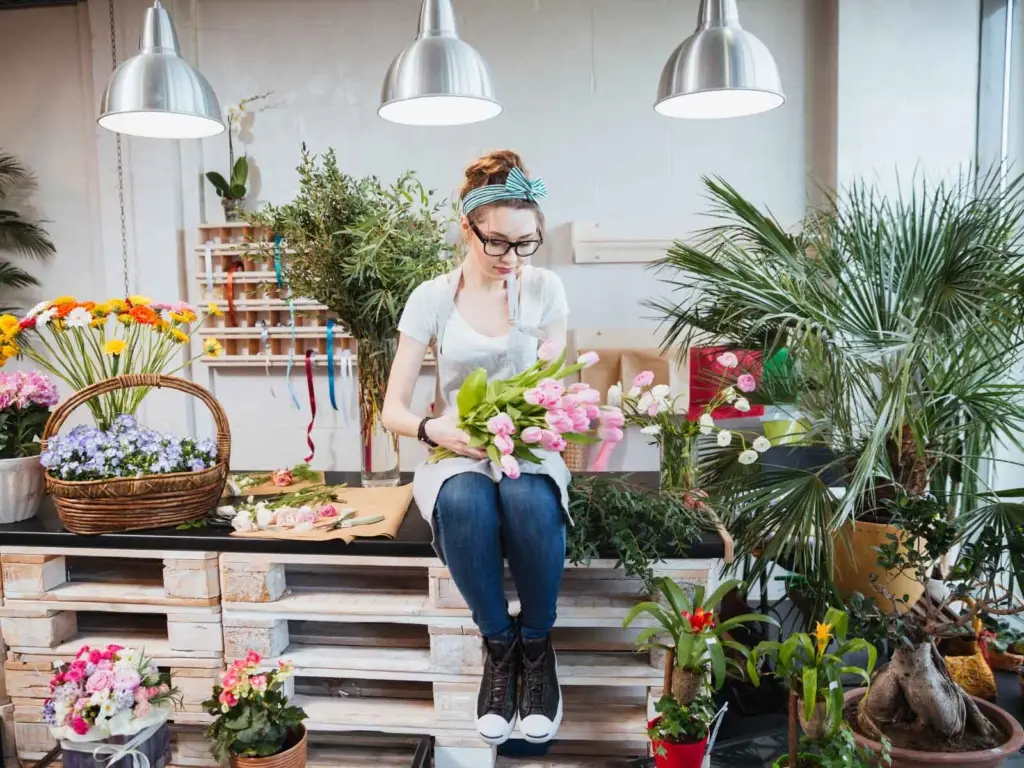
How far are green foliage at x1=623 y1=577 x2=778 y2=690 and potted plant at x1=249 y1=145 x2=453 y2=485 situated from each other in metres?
1.07

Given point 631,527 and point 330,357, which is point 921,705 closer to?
point 631,527

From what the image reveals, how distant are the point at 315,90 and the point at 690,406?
8.01ft

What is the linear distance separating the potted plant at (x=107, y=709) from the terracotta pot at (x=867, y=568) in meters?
1.86

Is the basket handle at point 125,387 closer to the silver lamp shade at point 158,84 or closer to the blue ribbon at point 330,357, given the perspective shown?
the silver lamp shade at point 158,84

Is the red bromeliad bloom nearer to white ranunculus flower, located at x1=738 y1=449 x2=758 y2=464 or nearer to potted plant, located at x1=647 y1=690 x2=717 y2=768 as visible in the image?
potted plant, located at x1=647 y1=690 x2=717 y2=768

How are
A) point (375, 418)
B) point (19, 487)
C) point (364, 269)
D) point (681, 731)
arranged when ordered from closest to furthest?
1. point (681, 731)
2. point (19, 487)
3. point (364, 269)
4. point (375, 418)

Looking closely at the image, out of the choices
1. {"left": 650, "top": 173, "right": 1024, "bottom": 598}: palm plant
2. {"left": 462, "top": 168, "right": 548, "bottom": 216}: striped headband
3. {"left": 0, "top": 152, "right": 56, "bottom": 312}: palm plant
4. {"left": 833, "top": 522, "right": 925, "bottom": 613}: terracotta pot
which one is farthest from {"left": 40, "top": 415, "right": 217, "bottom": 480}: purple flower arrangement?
{"left": 0, "top": 152, "right": 56, "bottom": 312}: palm plant

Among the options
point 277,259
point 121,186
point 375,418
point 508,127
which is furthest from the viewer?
point 121,186

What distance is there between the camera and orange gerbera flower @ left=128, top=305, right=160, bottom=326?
2250 millimetres

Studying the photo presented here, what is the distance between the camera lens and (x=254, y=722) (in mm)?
1855

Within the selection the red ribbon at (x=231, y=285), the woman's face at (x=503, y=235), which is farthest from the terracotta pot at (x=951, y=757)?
the red ribbon at (x=231, y=285)

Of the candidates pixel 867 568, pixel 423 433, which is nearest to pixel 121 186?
pixel 423 433

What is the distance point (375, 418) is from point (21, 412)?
3.46 feet

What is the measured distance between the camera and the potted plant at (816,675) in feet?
5.73
